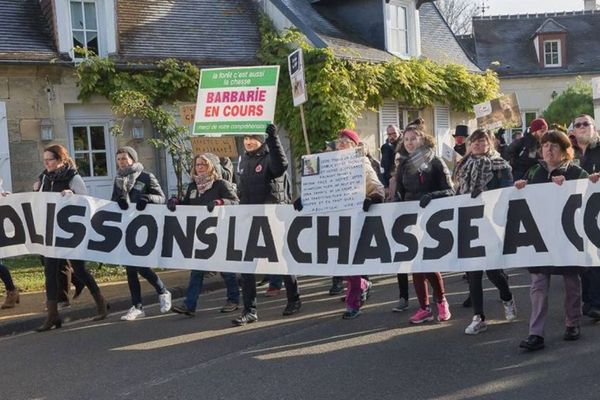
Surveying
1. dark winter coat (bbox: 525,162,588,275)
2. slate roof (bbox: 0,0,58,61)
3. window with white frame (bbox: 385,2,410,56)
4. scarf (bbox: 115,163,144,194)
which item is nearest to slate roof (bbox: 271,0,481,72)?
window with white frame (bbox: 385,2,410,56)

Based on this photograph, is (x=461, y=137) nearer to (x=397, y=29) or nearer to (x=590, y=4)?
(x=397, y=29)

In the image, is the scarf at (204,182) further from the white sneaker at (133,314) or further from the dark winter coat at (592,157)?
the dark winter coat at (592,157)

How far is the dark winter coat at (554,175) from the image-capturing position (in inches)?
233

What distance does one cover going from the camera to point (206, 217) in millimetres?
7453

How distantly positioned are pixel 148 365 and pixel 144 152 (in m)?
10.6

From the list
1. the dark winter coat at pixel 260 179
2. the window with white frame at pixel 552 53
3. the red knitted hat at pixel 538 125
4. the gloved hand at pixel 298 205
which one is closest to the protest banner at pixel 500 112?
the red knitted hat at pixel 538 125

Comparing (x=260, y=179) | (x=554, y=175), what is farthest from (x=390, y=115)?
(x=554, y=175)

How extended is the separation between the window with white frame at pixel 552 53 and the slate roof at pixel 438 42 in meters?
13.1

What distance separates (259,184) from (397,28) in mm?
13492

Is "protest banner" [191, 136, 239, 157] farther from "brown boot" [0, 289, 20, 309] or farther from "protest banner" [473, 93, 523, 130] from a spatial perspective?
"protest banner" [473, 93, 523, 130]

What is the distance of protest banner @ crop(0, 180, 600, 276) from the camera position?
598 cm

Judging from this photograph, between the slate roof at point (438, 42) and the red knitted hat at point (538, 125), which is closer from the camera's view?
the red knitted hat at point (538, 125)

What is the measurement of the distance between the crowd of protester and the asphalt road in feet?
0.69

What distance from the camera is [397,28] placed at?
19.8m
